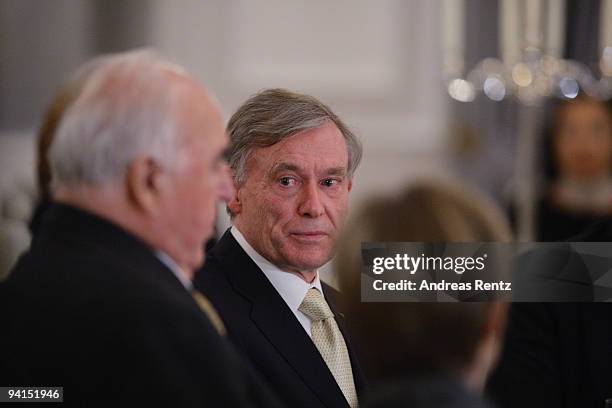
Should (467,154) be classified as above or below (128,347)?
above

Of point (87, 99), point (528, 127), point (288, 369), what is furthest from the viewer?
point (528, 127)

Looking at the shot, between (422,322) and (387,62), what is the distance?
0.79 meters

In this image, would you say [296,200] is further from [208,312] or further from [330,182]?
[208,312]

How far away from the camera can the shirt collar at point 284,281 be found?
5.71ft

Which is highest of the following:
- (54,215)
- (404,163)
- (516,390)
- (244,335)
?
(404,163)

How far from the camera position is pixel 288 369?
1.68 meters

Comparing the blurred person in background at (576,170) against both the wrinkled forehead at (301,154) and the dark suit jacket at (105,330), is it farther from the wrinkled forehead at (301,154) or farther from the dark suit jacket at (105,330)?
the dark suit jacket at (105,330)

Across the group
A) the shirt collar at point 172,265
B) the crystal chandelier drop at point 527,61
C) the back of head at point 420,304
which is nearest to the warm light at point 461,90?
the crystal chandelier drop at point 527,61

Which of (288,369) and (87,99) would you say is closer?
(87,99)

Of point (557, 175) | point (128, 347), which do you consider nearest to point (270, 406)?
point (128, 347)

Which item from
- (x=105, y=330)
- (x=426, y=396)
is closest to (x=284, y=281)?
(x=105, y=330)

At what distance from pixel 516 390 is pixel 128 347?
981 mm

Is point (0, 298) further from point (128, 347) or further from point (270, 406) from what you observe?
point (270, 406)

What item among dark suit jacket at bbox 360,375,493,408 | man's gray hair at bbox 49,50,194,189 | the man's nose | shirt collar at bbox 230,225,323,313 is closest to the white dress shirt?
shirt collar at bbox 230,225,323,313
